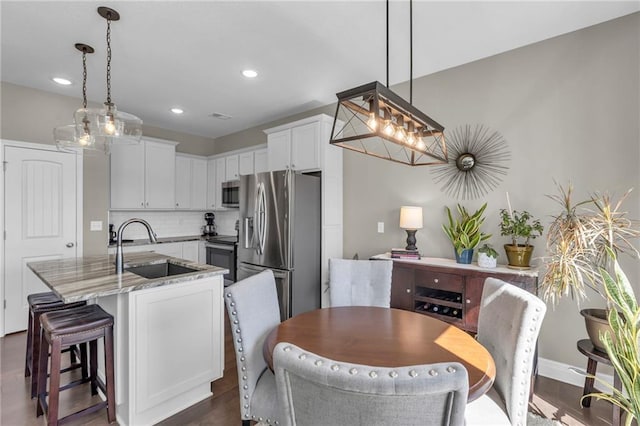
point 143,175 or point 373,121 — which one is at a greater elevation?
point 143,175

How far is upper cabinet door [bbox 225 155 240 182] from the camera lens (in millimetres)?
5064

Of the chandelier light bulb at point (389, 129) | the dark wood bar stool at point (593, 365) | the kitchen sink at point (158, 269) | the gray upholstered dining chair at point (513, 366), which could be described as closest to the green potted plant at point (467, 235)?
the dark wood bar stool at point (593, 365)

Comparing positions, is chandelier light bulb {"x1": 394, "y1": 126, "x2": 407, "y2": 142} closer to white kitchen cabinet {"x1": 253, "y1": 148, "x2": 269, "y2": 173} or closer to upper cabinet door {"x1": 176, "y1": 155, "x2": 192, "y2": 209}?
white kitchen cabinet {"x1": 253, "y1": 148, "x2": 269, "y2": 173}

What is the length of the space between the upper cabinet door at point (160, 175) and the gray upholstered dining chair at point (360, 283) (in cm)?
357

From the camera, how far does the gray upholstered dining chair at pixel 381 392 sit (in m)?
0.73

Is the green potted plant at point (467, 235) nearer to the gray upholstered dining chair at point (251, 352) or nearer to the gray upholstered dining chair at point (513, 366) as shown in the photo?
the gray upholstered dining chair at point (513, 366)

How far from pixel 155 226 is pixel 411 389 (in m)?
5.29

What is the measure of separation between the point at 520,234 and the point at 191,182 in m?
4.86

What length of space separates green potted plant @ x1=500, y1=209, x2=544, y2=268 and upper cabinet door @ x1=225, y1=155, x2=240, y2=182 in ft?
12.7

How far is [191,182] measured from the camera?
534 cm

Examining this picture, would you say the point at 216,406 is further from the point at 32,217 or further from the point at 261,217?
the point at 32,217

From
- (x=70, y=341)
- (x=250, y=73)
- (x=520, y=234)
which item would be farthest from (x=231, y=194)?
(x=520, y=234)

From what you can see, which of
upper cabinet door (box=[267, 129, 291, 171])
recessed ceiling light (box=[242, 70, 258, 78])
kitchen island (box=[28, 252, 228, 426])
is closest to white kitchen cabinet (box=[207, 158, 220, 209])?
upper cabinet door (box=[267, 129, 291, 171])

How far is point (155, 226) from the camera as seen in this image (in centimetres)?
511
